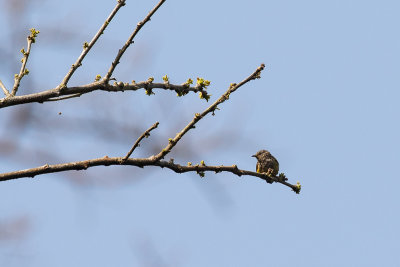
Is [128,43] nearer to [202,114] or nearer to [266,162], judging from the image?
[202,114]

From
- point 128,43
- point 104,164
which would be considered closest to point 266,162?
point 104,164

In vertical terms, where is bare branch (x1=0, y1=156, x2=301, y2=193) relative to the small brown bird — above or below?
below

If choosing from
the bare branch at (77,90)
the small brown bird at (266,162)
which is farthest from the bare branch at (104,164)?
the small brown bird at (266,162)

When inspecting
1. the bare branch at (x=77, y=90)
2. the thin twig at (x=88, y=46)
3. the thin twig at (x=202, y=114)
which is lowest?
the thin twig at (x=202, y=114)

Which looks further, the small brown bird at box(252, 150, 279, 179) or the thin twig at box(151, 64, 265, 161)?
the small brown bird at box(252, 150, 279, 179)

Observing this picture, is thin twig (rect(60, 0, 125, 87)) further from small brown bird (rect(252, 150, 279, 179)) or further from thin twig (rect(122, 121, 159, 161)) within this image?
small brown bird (rect(252, 150, 279, 179))

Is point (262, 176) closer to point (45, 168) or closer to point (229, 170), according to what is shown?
point (229, 170)

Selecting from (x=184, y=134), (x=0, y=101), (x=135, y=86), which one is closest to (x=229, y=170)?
(x=184, y=134)

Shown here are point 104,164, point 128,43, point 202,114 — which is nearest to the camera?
point 202,114

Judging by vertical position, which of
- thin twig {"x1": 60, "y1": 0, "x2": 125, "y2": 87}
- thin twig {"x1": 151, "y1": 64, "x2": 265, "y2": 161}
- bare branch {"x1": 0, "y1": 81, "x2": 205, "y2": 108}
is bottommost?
thin twig {"x1": 151, "y1": 64, "x2": 265, "y2": 161}

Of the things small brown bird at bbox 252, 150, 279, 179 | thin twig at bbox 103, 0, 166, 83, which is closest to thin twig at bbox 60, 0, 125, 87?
thin twig at bbox 103, 0, 166, 83

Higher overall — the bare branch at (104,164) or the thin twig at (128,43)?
the thin twig at (128,43)

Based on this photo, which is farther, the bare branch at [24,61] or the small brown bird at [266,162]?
the small brown bird at [266,162]

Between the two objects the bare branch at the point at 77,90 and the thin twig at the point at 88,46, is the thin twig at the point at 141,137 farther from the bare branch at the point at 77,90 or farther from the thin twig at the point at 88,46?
the thin twig at the point at 88,46
